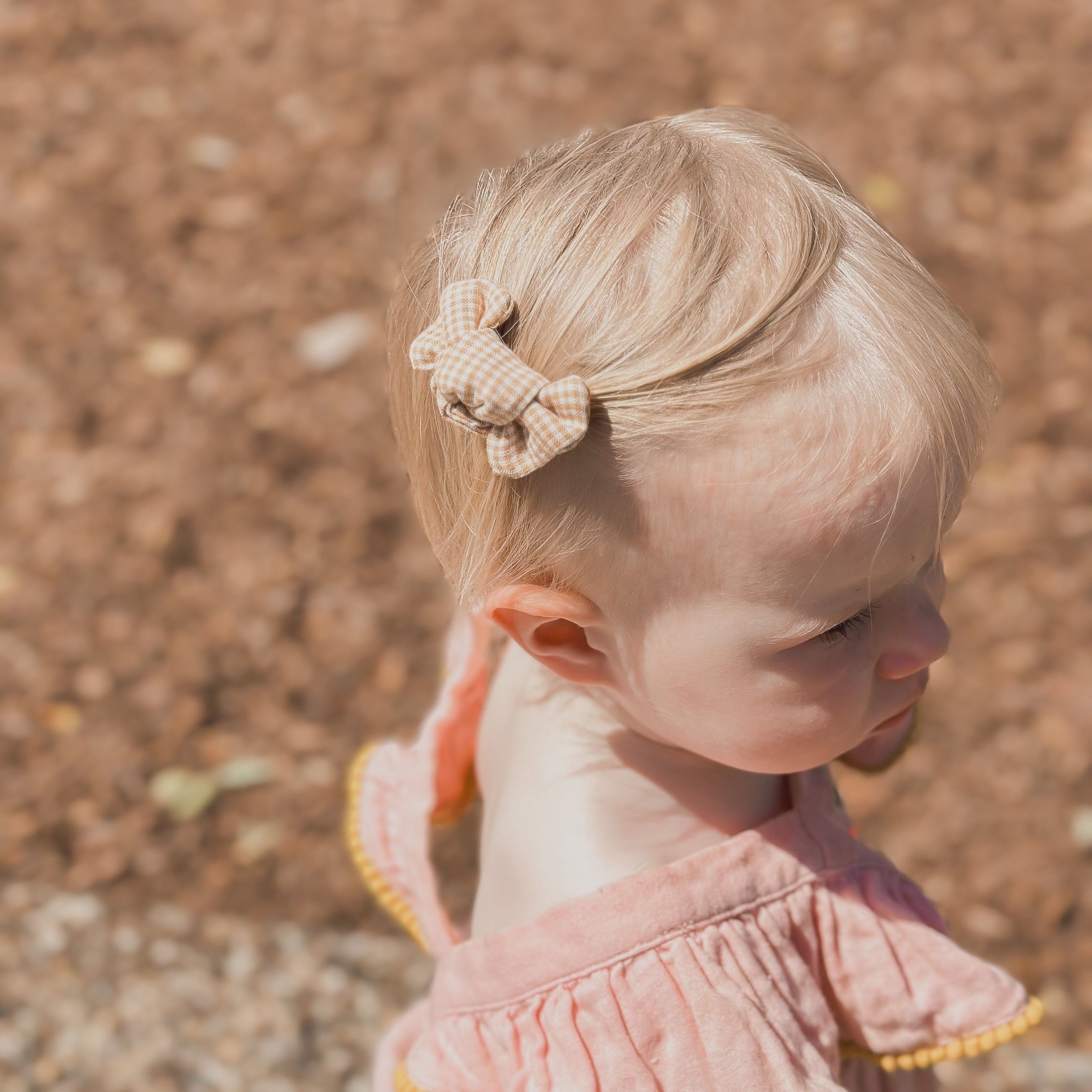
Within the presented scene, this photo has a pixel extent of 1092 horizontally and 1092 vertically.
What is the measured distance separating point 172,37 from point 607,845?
3.68 metres

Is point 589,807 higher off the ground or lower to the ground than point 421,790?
higher

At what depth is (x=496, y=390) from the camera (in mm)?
1064

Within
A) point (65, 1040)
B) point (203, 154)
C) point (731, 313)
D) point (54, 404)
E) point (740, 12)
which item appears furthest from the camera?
point (740, 12)

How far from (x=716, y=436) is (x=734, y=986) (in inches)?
20.0

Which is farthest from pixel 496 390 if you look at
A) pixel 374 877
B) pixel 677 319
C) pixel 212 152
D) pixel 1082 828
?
pixel 212 152

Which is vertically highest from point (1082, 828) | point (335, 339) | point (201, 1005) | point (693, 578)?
point (693, 578)

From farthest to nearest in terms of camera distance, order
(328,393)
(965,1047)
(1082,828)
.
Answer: (328,393)
(1082,828)
(965,1047)

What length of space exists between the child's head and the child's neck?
12 centimetres

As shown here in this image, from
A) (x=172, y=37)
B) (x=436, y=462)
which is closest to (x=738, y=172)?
(x=436, y=462)

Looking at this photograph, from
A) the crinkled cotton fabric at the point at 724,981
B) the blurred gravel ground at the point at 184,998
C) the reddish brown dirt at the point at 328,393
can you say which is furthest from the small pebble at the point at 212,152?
the crinkled cotton fabric at the point at 724,981

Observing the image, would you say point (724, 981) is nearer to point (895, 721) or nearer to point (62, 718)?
point (895, 721)

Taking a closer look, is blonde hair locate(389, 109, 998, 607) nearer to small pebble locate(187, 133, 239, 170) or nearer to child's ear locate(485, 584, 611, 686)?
child's ear locate(485, 584, 611, 686)

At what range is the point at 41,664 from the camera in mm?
2863

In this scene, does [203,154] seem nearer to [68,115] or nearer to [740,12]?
[68,115]
